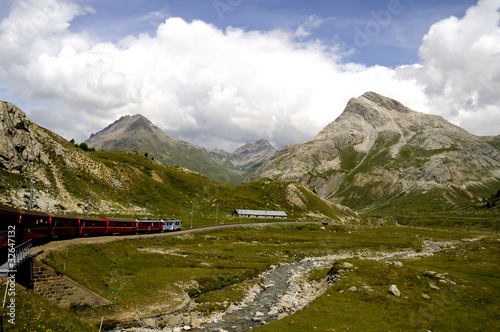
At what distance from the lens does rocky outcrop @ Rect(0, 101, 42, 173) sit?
104m

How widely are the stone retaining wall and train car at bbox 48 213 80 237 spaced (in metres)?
15.8

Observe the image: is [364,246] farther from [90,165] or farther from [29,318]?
[90,165]

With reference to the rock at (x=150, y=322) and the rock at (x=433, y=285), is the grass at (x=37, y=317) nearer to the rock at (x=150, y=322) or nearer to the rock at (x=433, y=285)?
the rock at (x=150, y=322)

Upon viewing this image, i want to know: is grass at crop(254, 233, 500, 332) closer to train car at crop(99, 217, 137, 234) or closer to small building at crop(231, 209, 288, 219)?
train car at crop(99, 217, 137, 234)

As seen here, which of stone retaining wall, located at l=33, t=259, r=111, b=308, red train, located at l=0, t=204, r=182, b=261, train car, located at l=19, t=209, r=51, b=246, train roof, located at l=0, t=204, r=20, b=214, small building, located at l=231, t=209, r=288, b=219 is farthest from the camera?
small building, located at l=231, t=209, r=288, b=219

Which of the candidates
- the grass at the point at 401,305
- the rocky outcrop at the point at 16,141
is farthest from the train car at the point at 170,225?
the grass at the point at 401,305

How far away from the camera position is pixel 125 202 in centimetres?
14038

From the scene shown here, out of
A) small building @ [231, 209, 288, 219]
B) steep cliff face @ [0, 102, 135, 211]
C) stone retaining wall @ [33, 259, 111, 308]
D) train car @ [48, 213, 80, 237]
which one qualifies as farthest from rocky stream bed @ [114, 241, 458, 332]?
small building @ [231, 209, 288, 219]

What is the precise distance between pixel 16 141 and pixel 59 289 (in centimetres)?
A: 10296

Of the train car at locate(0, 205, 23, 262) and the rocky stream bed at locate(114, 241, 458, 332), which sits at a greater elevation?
the train car at locate(0, 205, 23, 262)

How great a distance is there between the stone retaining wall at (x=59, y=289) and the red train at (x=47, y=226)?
4.25 meters

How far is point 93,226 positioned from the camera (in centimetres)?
6219

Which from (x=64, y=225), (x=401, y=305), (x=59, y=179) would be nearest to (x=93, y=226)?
(x=64, y=225)

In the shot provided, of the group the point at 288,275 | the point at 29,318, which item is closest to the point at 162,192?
the point at 288,275
